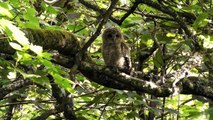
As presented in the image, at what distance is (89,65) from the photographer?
2660 mm

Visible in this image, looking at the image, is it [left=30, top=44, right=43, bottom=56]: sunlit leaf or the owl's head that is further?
the owl's head

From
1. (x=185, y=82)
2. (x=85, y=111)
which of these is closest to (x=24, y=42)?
(x=185, y=82)

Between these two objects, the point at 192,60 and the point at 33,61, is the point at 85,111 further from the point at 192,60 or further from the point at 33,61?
the point at 33,61

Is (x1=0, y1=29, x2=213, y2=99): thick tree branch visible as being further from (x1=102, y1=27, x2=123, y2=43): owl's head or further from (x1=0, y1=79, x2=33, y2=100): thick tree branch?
(x1=102, y1=27, x2=123, y2=43): owl's head

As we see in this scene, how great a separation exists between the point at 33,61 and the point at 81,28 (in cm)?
165

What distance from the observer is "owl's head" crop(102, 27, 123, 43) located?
13.8 ft

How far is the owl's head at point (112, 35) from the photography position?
13.8ft

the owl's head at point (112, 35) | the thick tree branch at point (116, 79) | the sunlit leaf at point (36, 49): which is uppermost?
the owl's head at point (112, 35)

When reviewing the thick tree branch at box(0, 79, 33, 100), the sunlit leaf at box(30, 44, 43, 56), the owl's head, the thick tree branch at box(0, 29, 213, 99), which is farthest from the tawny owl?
the sunlit leaf at box(30, 44, 43, 56)

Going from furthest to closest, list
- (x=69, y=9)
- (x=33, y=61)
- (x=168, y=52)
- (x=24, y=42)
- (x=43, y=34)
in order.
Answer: (x=168, y=52) < (x=69, y=9) < (x=43, y=34) < (x=33, y=61) < (x=24, y=42)

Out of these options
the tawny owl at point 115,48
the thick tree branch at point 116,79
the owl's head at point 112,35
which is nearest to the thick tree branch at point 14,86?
the tawny owl at point 115,48

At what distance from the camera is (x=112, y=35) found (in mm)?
4219

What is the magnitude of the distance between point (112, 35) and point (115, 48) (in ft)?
0.62

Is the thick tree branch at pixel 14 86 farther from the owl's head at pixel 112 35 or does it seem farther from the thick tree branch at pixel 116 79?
the thick tree branch at pixel 116 79
